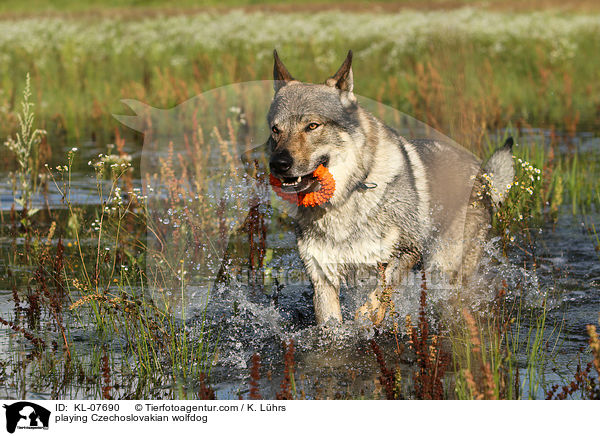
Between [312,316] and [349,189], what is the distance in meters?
1.18

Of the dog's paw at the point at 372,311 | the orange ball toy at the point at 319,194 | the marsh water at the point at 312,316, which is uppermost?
the orange ball toy at the point at 319,194

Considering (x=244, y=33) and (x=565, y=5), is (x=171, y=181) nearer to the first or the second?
(x=244, y=33)

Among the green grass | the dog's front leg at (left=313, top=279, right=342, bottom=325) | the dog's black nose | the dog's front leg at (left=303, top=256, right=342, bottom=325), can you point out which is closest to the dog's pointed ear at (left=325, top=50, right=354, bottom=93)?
the dog's black nose

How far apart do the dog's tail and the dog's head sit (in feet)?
5.24

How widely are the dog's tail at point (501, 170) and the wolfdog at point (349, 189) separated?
0.67 metres

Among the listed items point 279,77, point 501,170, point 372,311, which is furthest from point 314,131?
point 501,170

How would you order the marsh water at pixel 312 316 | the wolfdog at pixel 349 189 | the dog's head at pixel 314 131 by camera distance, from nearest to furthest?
the marsh water at pixel 312 316
the dog's head at pixel 314 131
the wolfdog at pixel 349 189

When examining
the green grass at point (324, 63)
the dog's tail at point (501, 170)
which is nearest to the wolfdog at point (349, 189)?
the dog's tail at point (501, 170)

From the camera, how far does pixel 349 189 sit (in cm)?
452

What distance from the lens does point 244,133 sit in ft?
36.4

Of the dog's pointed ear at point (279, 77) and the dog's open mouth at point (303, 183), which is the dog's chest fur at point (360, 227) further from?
the dog's pointed ear at point (279, 77)

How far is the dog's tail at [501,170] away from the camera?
5.61 metres
